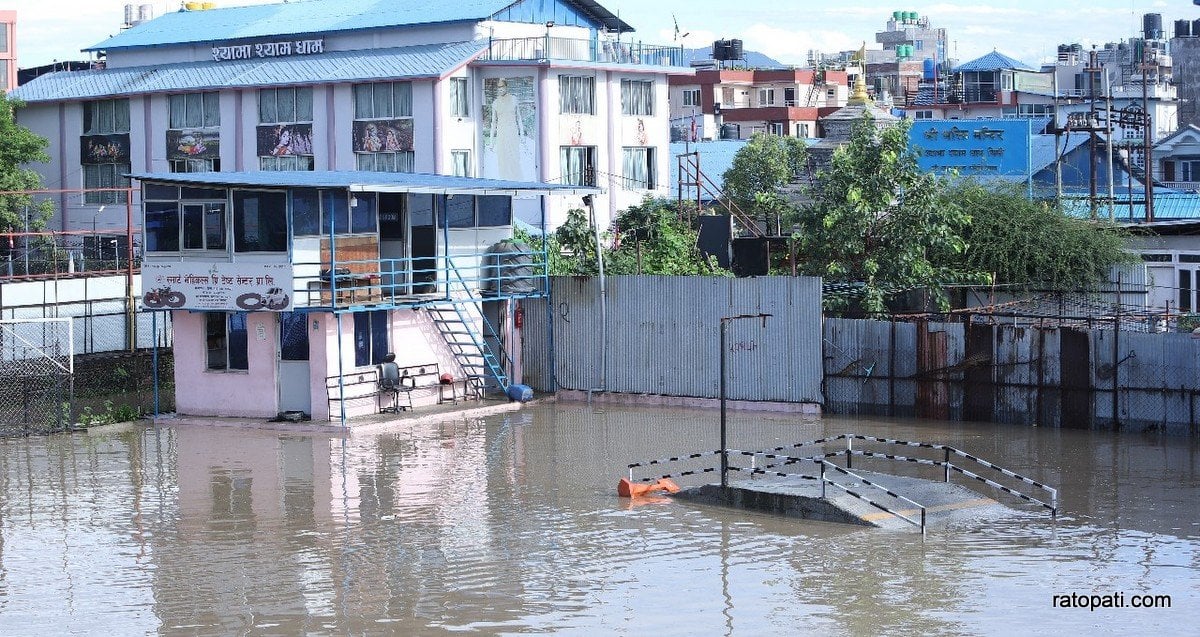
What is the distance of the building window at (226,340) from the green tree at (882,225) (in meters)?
11.7

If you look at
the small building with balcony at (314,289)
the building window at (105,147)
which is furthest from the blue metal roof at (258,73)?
the small building with balcony at (314,289)

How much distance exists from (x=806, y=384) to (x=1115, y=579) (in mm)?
13065

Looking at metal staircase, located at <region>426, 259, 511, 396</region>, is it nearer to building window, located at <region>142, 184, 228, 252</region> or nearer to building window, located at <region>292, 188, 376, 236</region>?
building window, located at <region>292, 188, 376, 236</region>

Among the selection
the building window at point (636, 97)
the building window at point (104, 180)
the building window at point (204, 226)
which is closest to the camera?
the building window at point (204, 226)

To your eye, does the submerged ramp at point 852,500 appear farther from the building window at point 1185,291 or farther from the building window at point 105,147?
the building window at point 105,147

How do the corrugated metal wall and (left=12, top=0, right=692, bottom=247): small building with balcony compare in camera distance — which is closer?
the corrugated metal wall

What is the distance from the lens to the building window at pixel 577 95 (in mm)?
54125

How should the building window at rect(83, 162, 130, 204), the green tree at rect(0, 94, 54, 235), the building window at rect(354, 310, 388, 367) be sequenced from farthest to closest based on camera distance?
the building window at rect(83, 162, 130, 204), the green tree at rect(0, 94, 54, 235), the building window at rect(354, 310, 388, 367)

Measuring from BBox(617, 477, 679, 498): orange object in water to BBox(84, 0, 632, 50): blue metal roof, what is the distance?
3343 cm

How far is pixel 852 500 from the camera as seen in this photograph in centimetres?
2055

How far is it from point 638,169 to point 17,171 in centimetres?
2166

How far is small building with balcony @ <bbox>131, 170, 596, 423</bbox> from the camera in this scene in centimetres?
2898

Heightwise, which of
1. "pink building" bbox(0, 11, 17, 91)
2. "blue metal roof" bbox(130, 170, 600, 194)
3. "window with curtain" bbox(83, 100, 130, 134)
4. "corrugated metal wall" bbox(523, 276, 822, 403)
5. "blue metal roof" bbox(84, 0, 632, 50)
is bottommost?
"corrugated metal wall" bbox(523, 276, 822, 403)

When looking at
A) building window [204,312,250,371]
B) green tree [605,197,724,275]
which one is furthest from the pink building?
building window [204,312,250,371]
